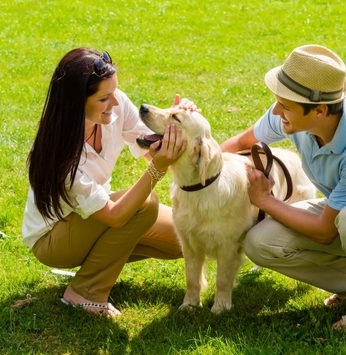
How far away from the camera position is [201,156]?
3.91m

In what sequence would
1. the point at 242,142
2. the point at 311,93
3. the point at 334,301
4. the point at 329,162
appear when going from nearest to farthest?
the point at 311,93, the point at 329,162, the point at 334,301, the point at 242,142

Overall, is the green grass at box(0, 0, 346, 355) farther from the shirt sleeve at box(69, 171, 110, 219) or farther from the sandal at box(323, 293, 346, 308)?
the shirt sleeve at box(69, 171, 110, 219)

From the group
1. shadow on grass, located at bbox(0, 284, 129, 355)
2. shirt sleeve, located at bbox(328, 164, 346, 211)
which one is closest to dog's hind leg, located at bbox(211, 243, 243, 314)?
shadow on grass, located at bbox(0, 284, 129, 355)

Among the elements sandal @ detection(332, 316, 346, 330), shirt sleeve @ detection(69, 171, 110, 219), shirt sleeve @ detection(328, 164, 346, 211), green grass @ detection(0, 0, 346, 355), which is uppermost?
shirt sleeve @ detection(328, 164, 346, 211)

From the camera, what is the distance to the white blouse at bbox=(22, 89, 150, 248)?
156 inches

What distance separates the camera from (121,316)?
4.18 meters

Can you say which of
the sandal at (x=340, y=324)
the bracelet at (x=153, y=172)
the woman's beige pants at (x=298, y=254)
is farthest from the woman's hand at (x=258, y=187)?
the sandal at (x=340, y=324)

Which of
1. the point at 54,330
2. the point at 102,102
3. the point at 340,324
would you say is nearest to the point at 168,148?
the point at 102,102

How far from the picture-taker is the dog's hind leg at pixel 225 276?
166 inches

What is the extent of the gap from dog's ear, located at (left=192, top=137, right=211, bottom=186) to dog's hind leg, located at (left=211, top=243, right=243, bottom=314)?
0.53 m

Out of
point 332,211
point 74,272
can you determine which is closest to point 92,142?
point 74,272

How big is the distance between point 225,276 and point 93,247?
840mm

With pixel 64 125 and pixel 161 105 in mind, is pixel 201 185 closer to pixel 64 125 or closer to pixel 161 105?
pixel 64 125

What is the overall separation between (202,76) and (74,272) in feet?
17.8
